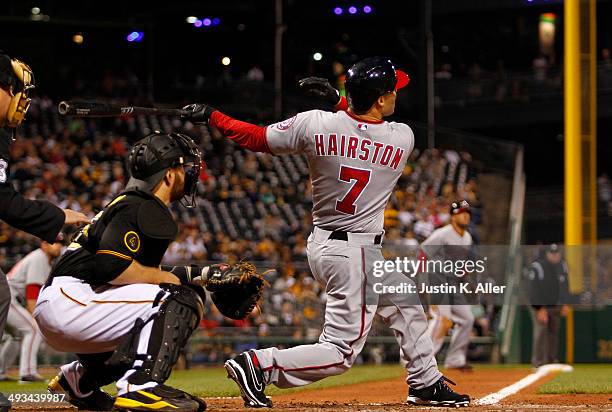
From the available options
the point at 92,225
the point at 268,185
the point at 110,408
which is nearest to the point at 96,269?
the point at 92,225

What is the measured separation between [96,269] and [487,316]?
36.1 ft

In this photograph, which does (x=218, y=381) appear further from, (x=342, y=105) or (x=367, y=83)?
(x=367, y=83)

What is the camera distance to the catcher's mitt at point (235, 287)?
576 centimetres

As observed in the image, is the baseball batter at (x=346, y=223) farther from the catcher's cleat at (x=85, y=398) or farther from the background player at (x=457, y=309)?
the background player at (x=457, y=309)

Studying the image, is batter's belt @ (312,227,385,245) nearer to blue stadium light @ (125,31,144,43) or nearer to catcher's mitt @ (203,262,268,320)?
catcher's mitt @ (203,262,268,320)

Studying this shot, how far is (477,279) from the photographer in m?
11.3

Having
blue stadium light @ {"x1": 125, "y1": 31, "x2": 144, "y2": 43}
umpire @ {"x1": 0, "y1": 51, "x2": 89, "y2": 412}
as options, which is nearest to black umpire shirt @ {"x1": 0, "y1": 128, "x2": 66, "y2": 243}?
umpire @ {"x1": 0, "y1": 51, "x2": 89, "y2": 412}

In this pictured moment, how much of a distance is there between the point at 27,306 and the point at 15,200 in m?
7.27

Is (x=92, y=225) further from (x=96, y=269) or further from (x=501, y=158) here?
(x=501, y=158)

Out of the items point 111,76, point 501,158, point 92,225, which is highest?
point 111,76

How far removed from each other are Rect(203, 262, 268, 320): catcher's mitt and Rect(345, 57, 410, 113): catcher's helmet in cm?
134

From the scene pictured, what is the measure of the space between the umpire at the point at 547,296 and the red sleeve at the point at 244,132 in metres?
7.86

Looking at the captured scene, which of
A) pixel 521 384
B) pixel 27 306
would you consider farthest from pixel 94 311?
pixel 27 306

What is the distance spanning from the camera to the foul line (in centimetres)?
788
